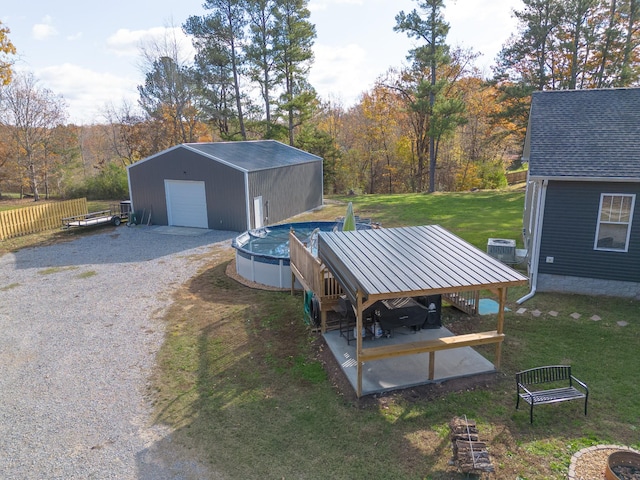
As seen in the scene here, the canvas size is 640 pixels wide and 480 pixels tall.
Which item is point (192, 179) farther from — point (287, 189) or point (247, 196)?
point (287, 189)

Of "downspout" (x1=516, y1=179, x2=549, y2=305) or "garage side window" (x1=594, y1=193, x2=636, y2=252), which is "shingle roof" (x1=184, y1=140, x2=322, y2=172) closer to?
"downspout" (x1=516, y1=179, x2=549, y2=305)

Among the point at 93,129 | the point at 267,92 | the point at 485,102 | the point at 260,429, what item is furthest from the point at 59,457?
the point at 93,129

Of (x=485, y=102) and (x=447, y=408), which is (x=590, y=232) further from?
(x=485, y=102)

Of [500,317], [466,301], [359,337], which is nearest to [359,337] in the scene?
[359,337]

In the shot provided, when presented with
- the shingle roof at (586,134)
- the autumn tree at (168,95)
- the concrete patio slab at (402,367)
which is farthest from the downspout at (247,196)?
the autumn tree at (168,95)

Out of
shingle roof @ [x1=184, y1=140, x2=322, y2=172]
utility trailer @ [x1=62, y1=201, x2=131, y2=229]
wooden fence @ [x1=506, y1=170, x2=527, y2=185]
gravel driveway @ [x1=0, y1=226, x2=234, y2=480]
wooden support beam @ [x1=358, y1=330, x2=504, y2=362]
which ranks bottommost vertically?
gravel driveway @ [x1=0, y1=226, x2=234, y2=480]

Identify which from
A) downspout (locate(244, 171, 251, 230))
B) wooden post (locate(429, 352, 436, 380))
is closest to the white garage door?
downspout (locate(244, 171, 251, 230))
